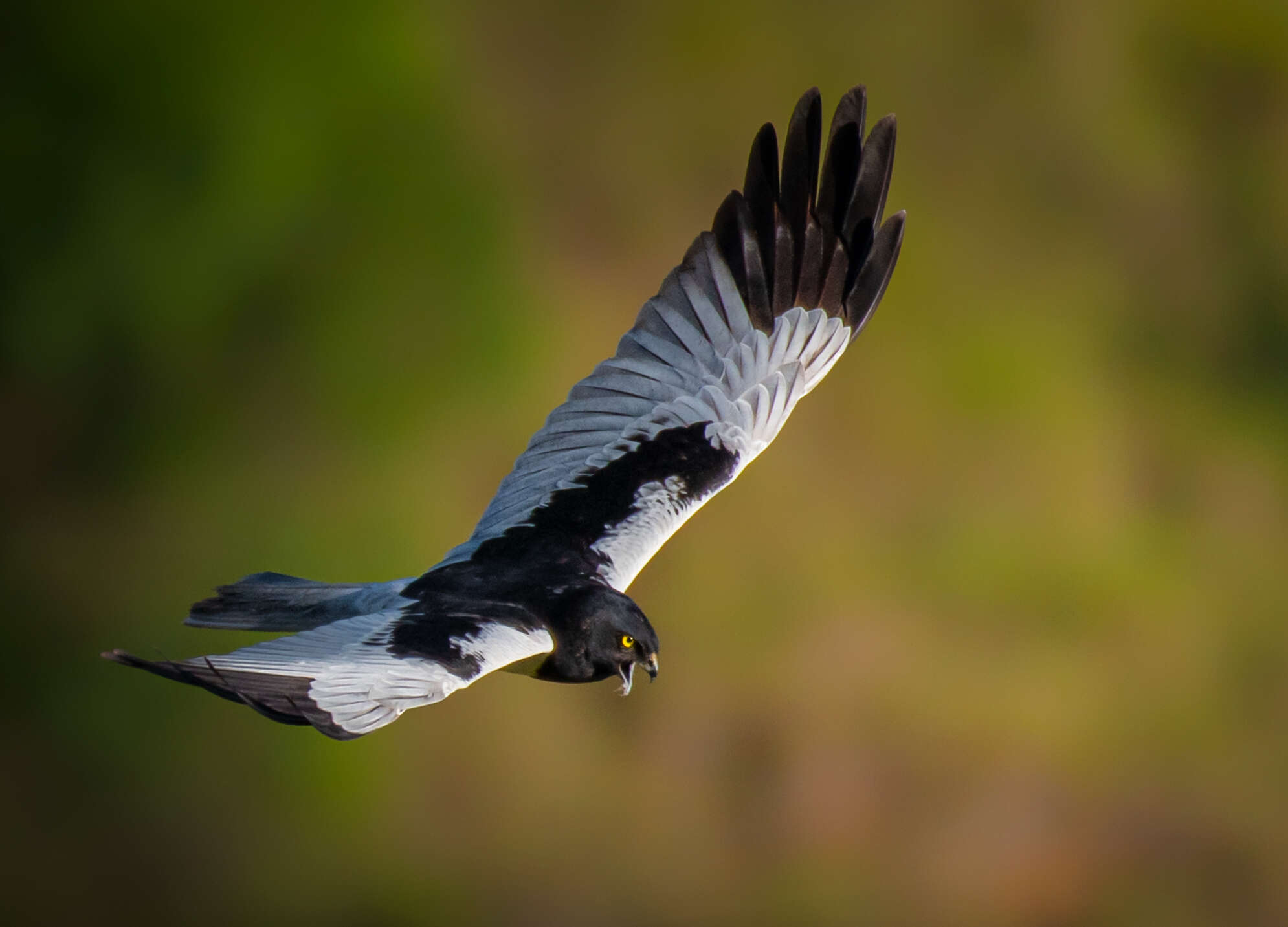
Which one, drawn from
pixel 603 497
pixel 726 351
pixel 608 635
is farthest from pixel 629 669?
pixel 726 351

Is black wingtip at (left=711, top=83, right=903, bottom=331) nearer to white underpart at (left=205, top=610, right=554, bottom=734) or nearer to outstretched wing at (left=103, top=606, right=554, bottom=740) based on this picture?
outstretched wing at (left=103, top=606, right=554, bottom=740)

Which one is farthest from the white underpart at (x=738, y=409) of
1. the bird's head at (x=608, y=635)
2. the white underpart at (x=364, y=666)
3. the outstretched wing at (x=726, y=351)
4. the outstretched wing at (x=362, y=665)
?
the white underpart at (x=364, y=666)

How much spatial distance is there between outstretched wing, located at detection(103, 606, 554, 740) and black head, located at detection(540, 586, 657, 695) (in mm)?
163

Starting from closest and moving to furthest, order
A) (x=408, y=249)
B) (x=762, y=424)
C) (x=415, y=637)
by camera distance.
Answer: (x=415, y=637) → (x=762, y=424) → (x=408, y=249)

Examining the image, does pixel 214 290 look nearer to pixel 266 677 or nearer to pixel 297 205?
pixel 297 205

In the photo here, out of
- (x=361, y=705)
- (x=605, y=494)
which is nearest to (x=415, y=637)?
(x=361, y=705)

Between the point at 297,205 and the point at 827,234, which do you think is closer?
the point at 827,234

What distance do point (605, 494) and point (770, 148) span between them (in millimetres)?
1523

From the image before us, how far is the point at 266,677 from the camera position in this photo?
3771 millimetres

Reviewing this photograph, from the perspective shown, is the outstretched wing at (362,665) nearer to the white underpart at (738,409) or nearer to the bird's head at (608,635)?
the bird's head at (608,635)

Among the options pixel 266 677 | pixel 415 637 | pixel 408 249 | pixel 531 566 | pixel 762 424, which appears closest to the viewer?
pixel 266 677

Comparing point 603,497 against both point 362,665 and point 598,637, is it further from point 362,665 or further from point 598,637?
point 362,665

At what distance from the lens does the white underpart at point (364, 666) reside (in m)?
3.79

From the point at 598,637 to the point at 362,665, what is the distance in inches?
37.0
